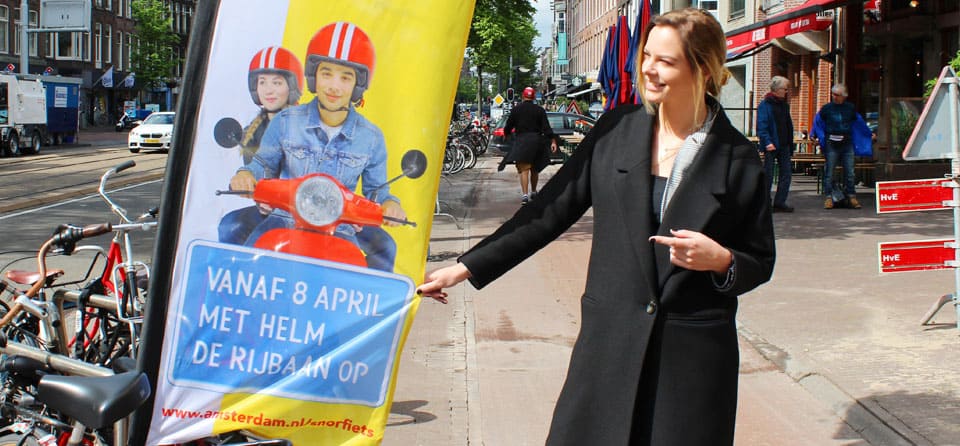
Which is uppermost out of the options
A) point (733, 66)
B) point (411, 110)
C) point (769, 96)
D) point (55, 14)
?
point (55, 14)

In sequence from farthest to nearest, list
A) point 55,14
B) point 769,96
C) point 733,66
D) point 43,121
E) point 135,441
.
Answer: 1. point 55,14
2. point 43,121
3. point 733,66
4. point 769,96
5. point 135,441

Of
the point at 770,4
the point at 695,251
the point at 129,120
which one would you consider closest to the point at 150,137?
the point at 770,4

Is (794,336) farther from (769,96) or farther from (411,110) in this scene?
(769,96)

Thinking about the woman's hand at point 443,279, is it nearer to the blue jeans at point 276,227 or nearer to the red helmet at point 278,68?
the blue jeans at point 276,227

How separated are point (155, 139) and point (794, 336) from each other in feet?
103

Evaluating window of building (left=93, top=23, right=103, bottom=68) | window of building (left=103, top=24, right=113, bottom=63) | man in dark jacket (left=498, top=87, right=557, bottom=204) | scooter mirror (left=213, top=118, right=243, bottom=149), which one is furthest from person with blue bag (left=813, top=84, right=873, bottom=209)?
window of building (left=103, top=24, right=113, bottom=63)

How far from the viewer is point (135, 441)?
301 centimetres

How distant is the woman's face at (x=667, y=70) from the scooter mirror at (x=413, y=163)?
0.63 meters

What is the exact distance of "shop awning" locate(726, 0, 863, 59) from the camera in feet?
62.4

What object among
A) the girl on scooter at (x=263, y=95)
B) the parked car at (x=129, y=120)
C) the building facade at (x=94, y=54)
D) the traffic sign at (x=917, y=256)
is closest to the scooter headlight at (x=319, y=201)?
the girl on scooter at (x=263, y=95)

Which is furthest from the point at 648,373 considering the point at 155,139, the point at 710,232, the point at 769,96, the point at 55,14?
the point at 55,14

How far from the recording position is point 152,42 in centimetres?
6912

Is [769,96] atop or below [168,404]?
atop

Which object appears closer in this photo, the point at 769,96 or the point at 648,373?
the point at 648,373
